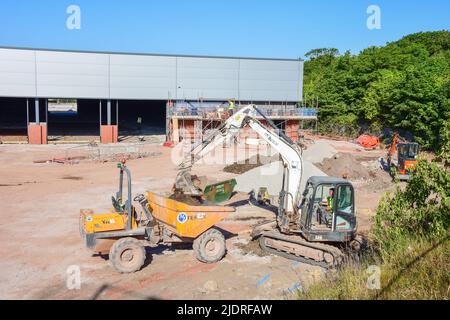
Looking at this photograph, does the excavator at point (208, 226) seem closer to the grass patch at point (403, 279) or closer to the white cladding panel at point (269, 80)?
the grass patch at point (403, 279)

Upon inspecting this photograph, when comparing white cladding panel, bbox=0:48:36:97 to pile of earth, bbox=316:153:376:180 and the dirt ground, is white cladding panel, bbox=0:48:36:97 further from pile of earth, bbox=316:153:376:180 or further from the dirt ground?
pile of earth, bbox=316:153:376:180

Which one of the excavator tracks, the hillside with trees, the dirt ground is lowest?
the dirt ground

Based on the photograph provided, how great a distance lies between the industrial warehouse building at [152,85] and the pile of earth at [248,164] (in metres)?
11.7

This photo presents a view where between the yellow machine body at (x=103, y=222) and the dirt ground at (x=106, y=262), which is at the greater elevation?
the yellow machine body at (x=103, y=222)

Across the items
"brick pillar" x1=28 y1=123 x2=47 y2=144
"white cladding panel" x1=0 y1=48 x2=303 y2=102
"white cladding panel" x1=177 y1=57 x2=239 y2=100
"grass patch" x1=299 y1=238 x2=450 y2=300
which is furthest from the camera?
"white cladding panel" x1=177 y1=57 x2=239 y2=100

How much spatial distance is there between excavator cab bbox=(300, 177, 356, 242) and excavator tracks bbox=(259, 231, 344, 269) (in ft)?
0.83

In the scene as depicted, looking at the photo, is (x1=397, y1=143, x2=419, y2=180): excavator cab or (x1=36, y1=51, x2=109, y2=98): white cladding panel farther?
(x1=36, y1=51, x2=109, y2=98): white cladding panel

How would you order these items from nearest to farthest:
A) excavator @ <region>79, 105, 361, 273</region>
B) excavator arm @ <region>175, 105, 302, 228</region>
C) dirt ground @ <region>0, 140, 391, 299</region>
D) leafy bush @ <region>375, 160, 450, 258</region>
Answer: leafy bush @ <region>375, 160, 450, 258</region> → dirt ground @ <region>0, 140, 391, 299</region> → excavator @ <region>79, 105, 361, 273</region> → excavator arm @ <region>175, 105, 302, 228</region>

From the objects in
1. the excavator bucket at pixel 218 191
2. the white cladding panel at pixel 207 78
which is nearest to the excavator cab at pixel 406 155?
the excavator bucket at pixel 218 191

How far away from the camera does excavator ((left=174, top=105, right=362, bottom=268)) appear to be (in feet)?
36.3

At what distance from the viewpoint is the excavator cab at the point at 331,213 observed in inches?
433

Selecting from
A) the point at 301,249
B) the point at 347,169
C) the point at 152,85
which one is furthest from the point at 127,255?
the point at 152,85

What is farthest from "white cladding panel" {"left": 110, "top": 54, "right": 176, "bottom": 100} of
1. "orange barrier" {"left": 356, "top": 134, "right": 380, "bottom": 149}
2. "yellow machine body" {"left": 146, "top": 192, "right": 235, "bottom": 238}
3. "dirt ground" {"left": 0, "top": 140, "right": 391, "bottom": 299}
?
"yellow machine body" {"left": 146, "top": 192, "right": 235, "bottom": 238}

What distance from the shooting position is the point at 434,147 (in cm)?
3522
